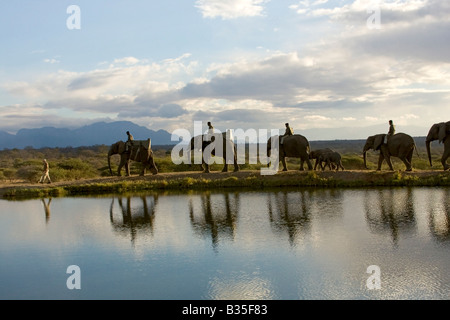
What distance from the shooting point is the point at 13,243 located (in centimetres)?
1304

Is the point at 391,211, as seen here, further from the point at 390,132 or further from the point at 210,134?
the point at 210,134

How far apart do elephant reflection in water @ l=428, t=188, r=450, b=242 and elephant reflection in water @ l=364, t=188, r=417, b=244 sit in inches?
20.0

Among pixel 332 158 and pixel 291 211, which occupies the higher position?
pixel 332 158

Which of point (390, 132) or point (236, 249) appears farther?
point (390, 132)

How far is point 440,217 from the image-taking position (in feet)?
45.0

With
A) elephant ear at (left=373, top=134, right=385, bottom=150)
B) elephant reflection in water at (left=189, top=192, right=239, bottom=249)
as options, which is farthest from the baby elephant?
elephant reflection in water at (left=189, top=192, right=239, bottom=249)

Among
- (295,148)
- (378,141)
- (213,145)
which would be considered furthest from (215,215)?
(378,141)

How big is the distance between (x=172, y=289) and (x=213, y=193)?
1311 centimetres

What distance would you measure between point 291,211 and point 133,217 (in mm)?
5506

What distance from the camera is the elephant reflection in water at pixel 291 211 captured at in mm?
13141

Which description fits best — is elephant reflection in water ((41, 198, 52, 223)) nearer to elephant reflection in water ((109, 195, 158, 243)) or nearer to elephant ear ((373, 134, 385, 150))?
elephant reflection in water ((109, 195, 158, 243))

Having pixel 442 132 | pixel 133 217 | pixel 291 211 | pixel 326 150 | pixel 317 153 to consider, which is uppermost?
pixel 442 132
